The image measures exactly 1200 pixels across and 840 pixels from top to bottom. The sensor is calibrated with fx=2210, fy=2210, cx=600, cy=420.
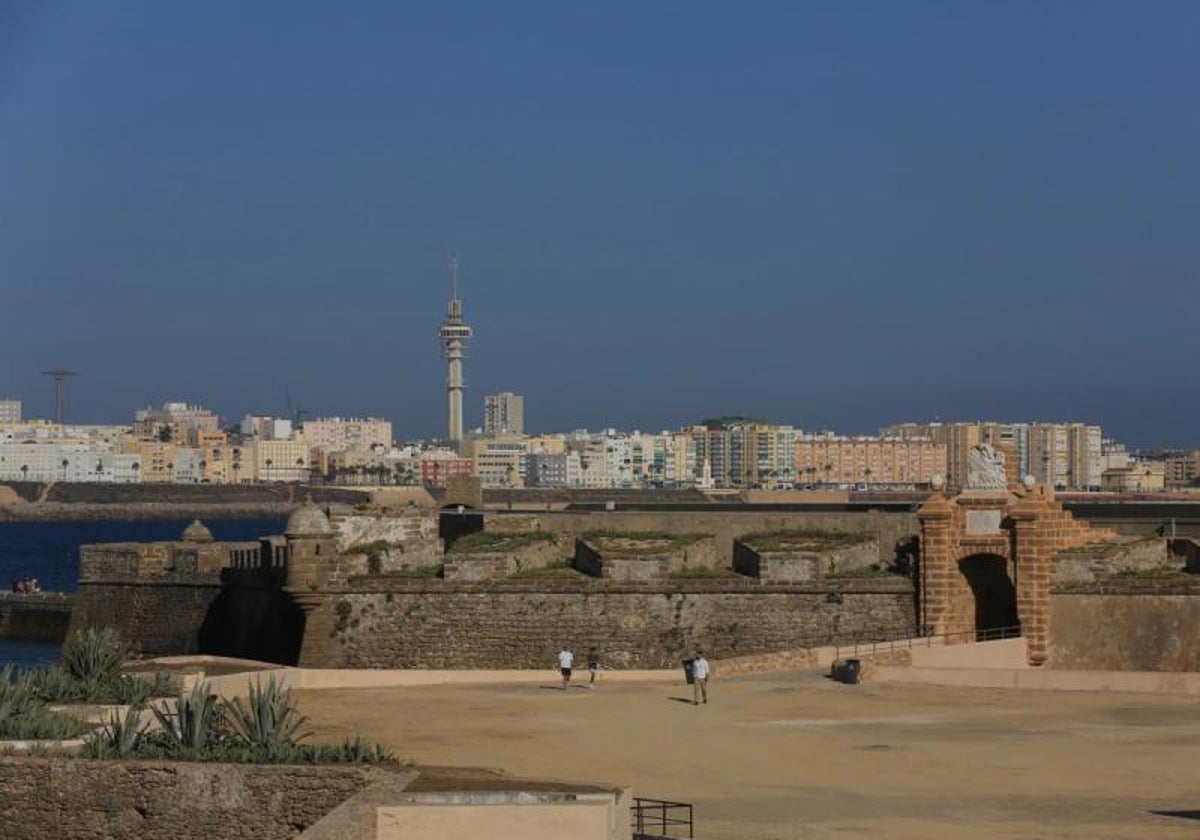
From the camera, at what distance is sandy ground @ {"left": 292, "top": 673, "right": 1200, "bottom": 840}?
22.8m

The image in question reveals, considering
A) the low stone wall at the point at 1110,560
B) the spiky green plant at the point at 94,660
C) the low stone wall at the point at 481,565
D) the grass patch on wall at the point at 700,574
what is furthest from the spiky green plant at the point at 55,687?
the low stone wall at the point at 1110,560

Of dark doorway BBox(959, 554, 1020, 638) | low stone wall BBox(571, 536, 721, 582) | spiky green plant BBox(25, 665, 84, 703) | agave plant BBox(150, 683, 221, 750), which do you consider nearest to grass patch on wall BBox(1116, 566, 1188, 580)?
dark doorway BBox(959, 554, 1020, 638)

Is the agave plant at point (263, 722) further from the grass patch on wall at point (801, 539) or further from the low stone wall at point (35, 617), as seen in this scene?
the low stone wall at point (35, 617)

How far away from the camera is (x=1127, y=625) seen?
126 feet

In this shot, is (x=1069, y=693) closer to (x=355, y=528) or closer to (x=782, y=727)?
(x=782, y=727)

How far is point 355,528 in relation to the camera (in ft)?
144

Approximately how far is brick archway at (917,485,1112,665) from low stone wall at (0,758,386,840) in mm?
20286

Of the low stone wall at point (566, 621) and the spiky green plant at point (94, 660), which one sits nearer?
the spiky green plant at point (94, 660)

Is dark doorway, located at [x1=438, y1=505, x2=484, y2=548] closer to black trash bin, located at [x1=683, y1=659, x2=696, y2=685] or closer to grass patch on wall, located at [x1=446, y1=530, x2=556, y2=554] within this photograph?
grass patch on wall, located at [x1=446, y1=530, x2=556, y2=554]

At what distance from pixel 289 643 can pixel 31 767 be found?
70.4ft

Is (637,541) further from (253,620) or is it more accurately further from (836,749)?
(836,749)

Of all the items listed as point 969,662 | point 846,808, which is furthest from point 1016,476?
point 846,808

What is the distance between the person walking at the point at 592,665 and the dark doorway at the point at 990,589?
677cm

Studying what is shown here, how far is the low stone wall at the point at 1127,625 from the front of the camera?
37812 millimetres
